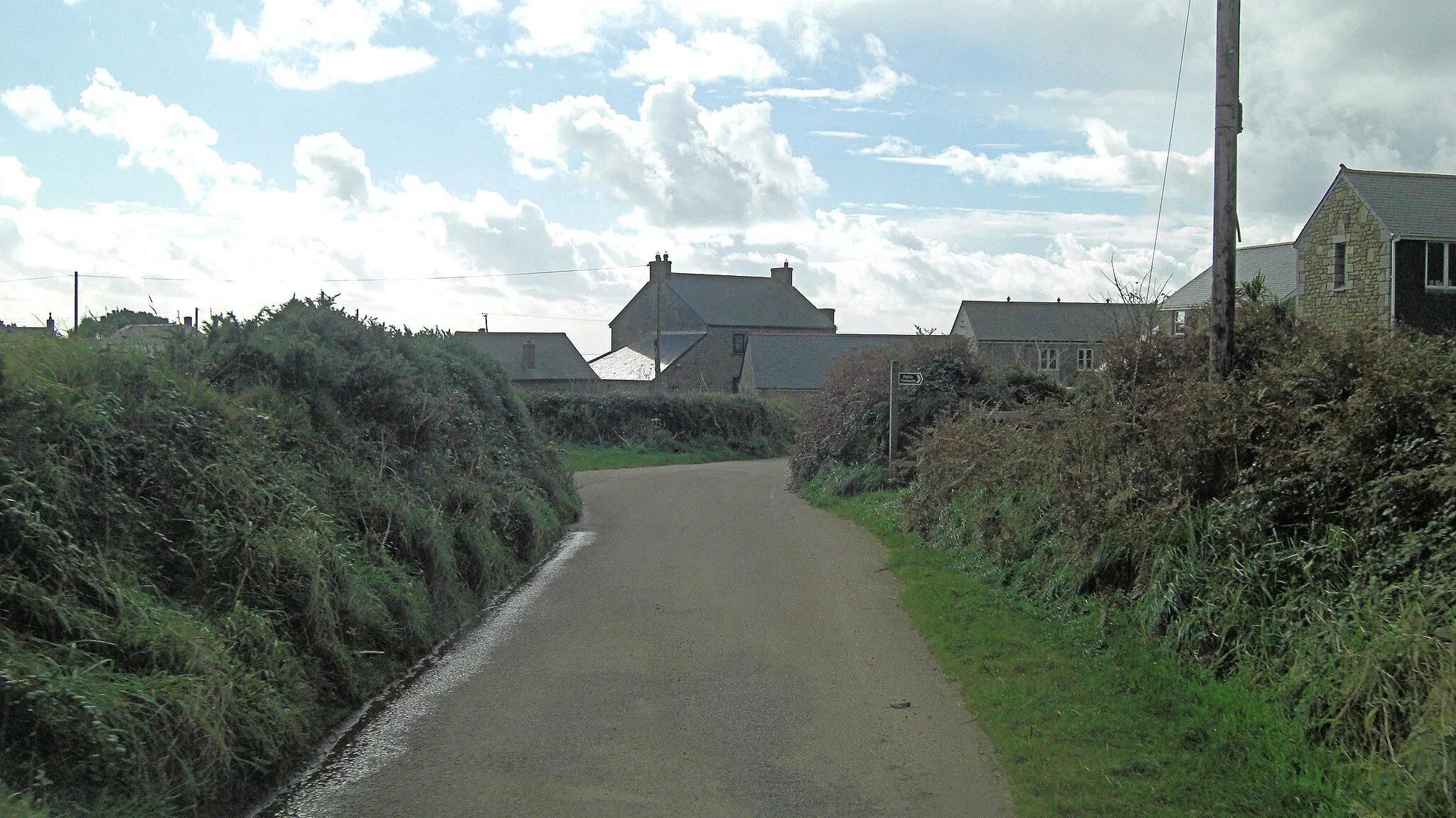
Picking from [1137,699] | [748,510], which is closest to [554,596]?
[1137,699]

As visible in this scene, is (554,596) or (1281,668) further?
(554,596)

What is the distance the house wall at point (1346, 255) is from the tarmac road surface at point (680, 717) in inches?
1052

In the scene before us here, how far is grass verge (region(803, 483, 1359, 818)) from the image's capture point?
5.43 meters

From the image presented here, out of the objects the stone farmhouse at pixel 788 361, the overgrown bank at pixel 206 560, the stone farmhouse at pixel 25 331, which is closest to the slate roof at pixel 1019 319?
the stone farmhouse at pixel 788 361

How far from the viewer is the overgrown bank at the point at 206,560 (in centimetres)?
512

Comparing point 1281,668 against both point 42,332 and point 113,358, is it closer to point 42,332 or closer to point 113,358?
point 113,358

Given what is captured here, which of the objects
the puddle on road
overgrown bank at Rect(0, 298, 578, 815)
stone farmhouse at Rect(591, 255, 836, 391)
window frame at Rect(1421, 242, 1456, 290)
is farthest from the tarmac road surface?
stone farmhouse at Rect(591, 255, 836, 391)

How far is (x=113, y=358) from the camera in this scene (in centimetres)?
819

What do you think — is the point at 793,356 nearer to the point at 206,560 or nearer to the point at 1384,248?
the point at 1384,248

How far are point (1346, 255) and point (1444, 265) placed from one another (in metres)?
2.83

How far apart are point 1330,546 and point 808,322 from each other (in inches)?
2821

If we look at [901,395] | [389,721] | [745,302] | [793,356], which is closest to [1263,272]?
[901,395]

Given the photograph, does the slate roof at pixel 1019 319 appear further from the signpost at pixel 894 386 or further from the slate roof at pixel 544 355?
the signpost at pixel 894 386

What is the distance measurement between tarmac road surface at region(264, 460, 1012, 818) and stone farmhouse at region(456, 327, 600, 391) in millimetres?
52065
